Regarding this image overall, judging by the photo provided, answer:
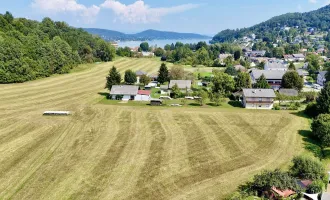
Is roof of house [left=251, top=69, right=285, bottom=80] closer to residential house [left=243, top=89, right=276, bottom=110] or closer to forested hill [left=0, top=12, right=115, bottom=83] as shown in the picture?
residential house [left=243, top=89, right=276, bottom=110]

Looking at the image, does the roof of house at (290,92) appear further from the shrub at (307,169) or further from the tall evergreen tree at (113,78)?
the tall evergreen tree at (113,78)

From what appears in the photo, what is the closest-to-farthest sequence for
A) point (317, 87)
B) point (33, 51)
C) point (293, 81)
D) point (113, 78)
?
point (113, 78) < point (293, 81) < point (317, 87) < point (33, 51)

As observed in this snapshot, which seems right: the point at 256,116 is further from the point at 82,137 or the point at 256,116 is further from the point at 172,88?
the point at 82,137

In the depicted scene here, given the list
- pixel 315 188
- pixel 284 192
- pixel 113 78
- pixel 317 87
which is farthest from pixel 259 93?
pixel 284 192

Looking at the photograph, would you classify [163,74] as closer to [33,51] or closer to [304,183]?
[33,51]

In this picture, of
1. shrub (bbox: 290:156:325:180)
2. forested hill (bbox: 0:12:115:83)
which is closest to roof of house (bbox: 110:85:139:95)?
forested hill (bbox: 0:12:115:83)
